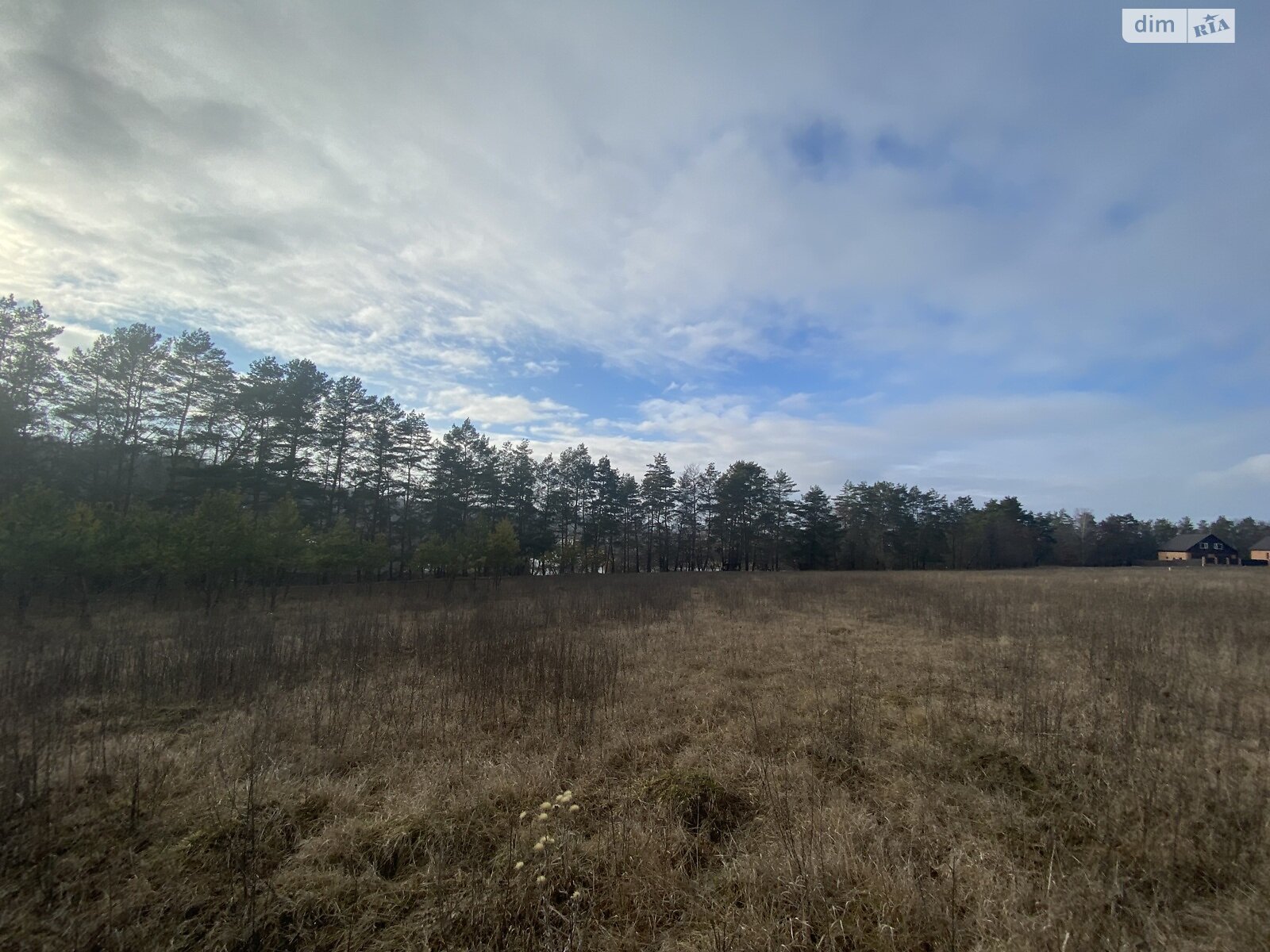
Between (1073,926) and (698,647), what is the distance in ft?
24.5

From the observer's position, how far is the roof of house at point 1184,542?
65.0m

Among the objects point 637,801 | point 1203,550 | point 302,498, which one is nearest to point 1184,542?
point 1203,550

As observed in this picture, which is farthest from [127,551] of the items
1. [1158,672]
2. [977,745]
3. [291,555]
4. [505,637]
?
[1158,672]

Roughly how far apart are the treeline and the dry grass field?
27.8 feet

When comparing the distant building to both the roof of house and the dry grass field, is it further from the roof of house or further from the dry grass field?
the dry grass field

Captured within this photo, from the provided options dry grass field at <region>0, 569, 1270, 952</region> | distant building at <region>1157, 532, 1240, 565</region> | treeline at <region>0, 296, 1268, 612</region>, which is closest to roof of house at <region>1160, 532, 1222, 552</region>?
distant building at <region>1157, 532, 1240, 565</region>

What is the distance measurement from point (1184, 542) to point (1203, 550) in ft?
6.15

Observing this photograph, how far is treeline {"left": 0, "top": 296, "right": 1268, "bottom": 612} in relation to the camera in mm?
15617

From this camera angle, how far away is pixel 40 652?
809cm

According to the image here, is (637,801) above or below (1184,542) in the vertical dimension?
below

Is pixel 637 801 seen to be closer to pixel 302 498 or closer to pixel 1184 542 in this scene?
pixel 302 498

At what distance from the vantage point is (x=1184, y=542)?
66.4 m

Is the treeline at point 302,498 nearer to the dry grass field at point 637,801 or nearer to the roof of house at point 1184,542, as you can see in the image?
the dry grass field at point 637,801

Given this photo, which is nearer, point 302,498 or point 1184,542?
point 302,498
